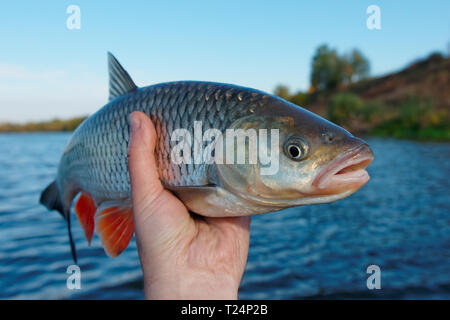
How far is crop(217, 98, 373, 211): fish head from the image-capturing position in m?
2.13

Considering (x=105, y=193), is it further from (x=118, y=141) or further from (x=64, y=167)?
(x=64, y=167)

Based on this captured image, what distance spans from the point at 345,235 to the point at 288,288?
3.43 meters

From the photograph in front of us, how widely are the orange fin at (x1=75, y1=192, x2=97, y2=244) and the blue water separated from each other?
309 cm

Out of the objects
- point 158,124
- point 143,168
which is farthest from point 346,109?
point 143,168

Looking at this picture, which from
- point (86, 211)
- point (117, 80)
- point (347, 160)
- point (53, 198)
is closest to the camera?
point (347, 160)

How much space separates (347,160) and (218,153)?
2.55 ft

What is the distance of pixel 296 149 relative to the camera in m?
2.22

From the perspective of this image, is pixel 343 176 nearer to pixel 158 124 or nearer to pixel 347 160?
pixel 347 160

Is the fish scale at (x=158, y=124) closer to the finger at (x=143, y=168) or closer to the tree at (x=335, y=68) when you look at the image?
the finger at (x=143, y=168)

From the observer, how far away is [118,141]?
2812mm

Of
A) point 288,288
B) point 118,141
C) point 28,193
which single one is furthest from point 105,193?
point 28,193

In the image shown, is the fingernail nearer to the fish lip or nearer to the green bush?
the fish lip

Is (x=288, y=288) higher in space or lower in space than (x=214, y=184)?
lower

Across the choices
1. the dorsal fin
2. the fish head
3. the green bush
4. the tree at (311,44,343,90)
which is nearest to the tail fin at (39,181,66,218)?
the dorsal fin
